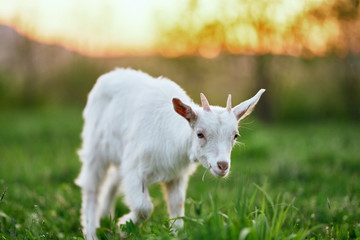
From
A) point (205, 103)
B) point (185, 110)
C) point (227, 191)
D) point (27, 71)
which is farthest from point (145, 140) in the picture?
point (27, 71)

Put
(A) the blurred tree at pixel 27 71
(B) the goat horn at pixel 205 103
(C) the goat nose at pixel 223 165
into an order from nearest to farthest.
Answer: (C) the goat nose at pixel 223 165, (B) the goat horn at pixel 205 103, (A) the blurred tree at pixel 27 71

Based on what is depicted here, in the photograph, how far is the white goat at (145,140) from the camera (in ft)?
10.6

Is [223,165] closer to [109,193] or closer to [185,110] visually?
[185,110]

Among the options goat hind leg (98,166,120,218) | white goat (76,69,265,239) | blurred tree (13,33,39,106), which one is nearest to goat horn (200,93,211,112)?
white goat (76,69,265,239)

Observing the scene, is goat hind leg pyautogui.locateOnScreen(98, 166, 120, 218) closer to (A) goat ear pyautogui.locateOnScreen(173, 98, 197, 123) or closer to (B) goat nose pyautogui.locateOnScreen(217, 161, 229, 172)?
(A) goat ear pyautogui.locateOnScreen(173, 98, 197, 123)

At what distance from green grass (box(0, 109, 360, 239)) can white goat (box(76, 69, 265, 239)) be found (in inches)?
9.6

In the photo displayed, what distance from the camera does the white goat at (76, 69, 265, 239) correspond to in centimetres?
324

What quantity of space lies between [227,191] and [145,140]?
79.8 inches

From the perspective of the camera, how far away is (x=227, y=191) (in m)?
5.59

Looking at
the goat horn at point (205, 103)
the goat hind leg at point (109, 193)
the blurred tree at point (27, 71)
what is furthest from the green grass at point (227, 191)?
the blurred tree at point (27, 71)

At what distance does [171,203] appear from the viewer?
13.8 ft

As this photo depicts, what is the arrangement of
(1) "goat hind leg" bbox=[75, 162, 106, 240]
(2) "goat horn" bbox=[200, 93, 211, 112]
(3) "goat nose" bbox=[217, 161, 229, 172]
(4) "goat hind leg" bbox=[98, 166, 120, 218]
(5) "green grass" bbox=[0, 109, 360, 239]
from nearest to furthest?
(5) "green grass" bbox=[0, 109, 360, 239] → (3) "goat nose" bbox=[217, 161, 229, 172] → (2) "goat horn" bbox=[200, 93, 211, 112] → (1) "goat hind leg" bbox=[75, 162, 106, 240] → (4) "goat hind leg" bbox=[98, 166, 120, 218]

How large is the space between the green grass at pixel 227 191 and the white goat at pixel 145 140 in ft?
0.80

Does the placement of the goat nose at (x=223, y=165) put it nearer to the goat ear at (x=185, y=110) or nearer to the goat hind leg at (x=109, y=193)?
the goat ear at (x=185, y=110)
